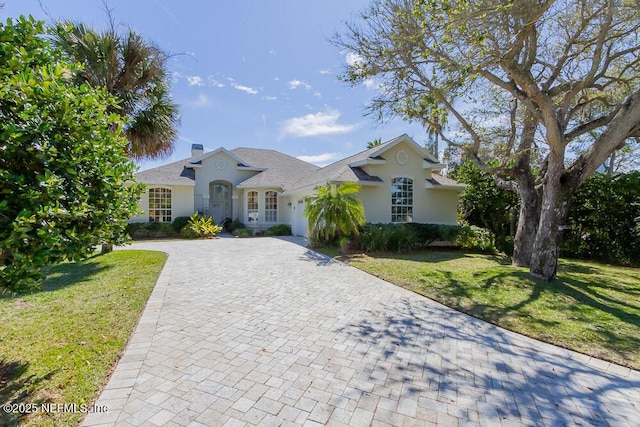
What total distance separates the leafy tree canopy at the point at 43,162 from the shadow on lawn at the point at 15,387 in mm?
1135

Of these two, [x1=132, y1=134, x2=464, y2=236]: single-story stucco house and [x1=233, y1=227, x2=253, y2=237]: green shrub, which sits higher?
[x1=132, y1=134, x2=464, y2=236]: single-story stucco house

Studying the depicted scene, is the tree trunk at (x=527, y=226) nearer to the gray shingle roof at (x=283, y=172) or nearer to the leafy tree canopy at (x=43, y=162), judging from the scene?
the gray shingle roof at (x=283, y=172)

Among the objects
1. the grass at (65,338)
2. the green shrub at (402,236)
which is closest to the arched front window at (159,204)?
the grass at (65,338)

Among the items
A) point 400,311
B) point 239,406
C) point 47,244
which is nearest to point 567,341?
point 400,311

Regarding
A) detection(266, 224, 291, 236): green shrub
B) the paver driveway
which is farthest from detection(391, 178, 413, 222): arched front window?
the paver driveway

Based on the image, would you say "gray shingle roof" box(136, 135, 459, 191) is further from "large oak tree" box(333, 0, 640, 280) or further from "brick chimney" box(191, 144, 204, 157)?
"large oak tree" box(333, 0, 640, 280)

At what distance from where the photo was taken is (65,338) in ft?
14.3

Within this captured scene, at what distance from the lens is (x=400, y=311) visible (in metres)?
5.98

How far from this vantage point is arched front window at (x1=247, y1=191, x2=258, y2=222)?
→ 71.7ft

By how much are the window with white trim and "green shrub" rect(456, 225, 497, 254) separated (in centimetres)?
1861

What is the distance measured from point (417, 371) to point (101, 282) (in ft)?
25.8

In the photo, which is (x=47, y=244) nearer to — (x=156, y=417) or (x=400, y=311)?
(x=156, y=417)

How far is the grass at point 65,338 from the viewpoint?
3064 mm

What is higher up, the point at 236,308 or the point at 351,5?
the point at 351,5
